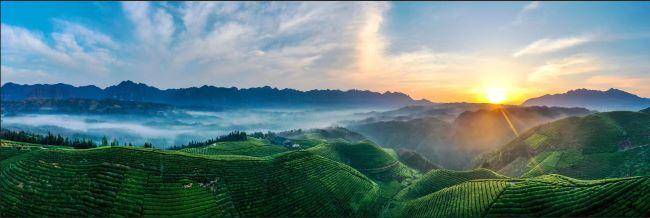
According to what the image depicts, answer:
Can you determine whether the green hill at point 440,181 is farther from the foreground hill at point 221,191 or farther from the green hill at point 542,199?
the green hill at point 542,199

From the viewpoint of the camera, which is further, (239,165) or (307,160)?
(307,160)

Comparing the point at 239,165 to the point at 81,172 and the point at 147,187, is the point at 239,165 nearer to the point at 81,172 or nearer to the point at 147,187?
the point at 147,187

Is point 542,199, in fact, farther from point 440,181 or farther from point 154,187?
point 154,187

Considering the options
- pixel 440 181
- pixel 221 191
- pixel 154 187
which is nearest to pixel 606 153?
pixel 440 181

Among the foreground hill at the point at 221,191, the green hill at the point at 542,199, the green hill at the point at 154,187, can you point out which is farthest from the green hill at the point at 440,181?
the green hill at the point at 154,187

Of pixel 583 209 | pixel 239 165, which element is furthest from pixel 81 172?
pixel 583 209

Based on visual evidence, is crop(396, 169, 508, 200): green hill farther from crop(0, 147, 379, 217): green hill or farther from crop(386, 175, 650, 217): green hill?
crop(0, 147, 379, 217): green hill
